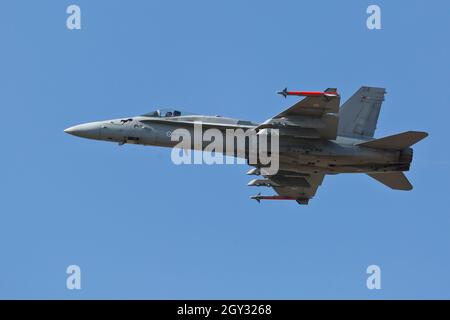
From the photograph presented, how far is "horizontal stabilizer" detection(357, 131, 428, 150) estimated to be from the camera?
1371 inches

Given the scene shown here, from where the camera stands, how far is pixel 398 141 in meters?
35.3

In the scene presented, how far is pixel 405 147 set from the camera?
3569cm

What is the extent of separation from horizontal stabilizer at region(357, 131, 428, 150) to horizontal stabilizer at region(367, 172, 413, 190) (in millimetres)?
2420

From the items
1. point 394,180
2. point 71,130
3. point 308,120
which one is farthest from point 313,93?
point 71,130

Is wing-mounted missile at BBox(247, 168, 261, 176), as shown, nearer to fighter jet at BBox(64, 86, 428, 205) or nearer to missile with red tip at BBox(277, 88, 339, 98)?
fighter jet at BBox(64, 86, 428, 205)

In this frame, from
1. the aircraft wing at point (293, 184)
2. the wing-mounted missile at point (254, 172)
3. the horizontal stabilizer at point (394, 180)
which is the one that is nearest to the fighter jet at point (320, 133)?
the horizontal stabilizer at point (394, 180)

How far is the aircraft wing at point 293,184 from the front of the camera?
40.2 meters

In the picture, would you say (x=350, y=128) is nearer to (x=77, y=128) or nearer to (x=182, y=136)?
(x=182, y=136)

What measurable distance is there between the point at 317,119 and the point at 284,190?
645cm

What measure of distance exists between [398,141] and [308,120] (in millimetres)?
3675

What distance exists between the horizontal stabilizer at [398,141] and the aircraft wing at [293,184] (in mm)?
4421

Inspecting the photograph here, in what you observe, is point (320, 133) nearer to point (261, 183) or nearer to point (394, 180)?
point (394, 180)

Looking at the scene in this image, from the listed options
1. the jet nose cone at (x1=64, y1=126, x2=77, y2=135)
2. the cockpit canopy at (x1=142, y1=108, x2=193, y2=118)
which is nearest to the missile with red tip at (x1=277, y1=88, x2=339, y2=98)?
the cockpit canopy at (x1=142, y1=108, x2=193, y2=118)

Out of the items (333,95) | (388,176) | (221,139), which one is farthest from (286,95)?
(388,176)
